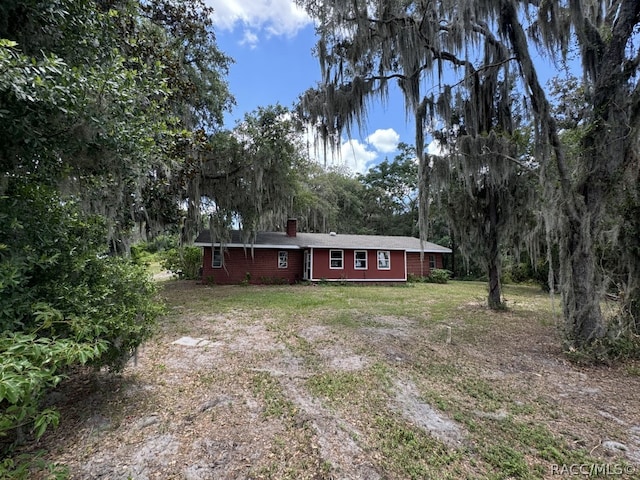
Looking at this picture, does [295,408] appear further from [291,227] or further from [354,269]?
[291,227]

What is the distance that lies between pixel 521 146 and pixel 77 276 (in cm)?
815

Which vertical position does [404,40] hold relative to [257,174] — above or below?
above

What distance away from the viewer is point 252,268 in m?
13.6

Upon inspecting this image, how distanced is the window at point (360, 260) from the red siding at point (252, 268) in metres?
2.83

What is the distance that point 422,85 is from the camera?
21.2ft

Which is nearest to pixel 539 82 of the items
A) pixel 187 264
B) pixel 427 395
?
pixel 427 395

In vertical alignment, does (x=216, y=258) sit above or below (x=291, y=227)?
below

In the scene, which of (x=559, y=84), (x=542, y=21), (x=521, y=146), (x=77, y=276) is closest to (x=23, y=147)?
(x=77, y=276)

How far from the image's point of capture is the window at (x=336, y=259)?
14.4 metres

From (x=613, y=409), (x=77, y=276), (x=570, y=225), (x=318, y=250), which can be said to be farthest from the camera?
(x=318, y=250)

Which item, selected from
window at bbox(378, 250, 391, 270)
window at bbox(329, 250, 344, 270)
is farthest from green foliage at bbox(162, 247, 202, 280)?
window at bbox(378, 250, 391, 270)

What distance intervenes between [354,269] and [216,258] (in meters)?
6.60

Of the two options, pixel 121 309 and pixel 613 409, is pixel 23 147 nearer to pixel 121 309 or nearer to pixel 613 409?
pixel 121 309

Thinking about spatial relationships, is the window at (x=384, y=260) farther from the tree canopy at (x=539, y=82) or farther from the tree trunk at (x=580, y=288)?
the tree trunk at (x=580, y=288)
